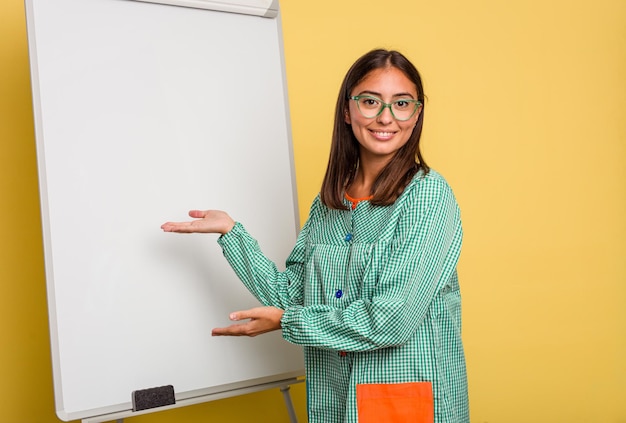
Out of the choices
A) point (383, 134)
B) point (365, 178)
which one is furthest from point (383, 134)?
point (365, 178)

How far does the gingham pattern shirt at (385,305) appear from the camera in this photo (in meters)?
1.48

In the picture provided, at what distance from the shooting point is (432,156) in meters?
A: 2.87

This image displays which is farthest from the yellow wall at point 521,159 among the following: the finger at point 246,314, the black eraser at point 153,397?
the finger at point 246,314

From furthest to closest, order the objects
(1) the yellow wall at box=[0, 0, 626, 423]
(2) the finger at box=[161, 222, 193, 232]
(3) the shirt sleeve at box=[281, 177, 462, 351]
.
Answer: (1) the yellow wall at box=[0, 0, 626, 423], (2) the finger at box=[161, 222, 193, 232], (3) the shirt sleeve at box=[281, 177, 462, 351]

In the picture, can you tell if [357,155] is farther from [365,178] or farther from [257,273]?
[257,273]

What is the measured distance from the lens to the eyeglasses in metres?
1.64

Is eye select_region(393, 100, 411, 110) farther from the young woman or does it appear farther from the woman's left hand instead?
the woman's left hand

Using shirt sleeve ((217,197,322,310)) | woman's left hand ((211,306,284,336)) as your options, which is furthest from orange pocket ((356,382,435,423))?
shirt sleeve ((217,197,322,310))

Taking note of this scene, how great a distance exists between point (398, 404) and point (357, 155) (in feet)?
1.90

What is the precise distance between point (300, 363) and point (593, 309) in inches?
59.2

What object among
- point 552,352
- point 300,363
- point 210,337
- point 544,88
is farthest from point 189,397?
point 544,88

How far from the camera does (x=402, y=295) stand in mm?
1465

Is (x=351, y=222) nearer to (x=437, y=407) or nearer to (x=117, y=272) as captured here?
(x=437, y=407)

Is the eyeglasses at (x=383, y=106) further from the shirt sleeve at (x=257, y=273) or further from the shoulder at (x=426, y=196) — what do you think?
the shirt sleeve at (x=257, y=273)
